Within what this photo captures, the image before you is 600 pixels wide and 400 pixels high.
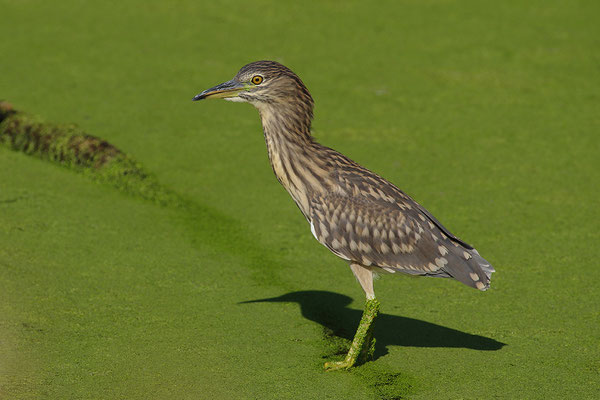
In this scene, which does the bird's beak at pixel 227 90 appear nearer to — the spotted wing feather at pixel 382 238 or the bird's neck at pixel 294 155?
the bird's neck at pixel 294 155

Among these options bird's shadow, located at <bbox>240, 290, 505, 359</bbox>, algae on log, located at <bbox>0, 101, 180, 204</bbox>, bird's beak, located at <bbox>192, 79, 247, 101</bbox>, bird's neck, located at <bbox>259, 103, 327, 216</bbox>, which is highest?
bird's beak, located at <bbox>192, 79, 247, 101</bbox>

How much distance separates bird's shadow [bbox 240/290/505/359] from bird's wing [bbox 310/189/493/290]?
408mm

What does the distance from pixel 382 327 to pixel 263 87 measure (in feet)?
5.02

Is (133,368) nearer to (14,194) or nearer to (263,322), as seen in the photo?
(263,322)

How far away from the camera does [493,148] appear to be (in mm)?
6875

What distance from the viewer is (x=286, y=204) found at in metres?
6.04

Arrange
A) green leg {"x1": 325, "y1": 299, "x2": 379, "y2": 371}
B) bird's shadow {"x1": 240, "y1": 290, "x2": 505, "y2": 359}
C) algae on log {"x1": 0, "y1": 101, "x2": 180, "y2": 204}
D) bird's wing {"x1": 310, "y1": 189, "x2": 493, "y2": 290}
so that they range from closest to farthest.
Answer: green leg {"x1": 325, "y1": 299, "x2": 379, "y2": 371}, bird's wing {"x1": 310, "y1": 189, "x2": 493, "y2": 290}, bird's shadow {"x1": 240, "y1": 290, "x2": 505, "y2": 359}, algae on log {"x1": 0, "y1": 101, "x2": 180, "y2": 204}

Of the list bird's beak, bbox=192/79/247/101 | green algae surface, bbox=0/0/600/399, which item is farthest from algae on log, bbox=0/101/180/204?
bird's beak, bbox=192/79/247/101

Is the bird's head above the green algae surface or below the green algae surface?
above

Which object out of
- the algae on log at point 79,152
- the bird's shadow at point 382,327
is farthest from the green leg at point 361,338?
the algae on log at point 79,152

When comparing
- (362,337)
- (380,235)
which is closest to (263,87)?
(380,235)

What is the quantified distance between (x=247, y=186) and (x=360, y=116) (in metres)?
1.55

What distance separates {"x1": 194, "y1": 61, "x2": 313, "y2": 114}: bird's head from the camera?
175 inches

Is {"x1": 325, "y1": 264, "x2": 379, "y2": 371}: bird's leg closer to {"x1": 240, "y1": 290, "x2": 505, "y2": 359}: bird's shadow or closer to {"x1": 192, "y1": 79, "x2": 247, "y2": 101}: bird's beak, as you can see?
{"x1": 240, "y1": 290, "x2": 505, "y2": 359}: bird's shadow
